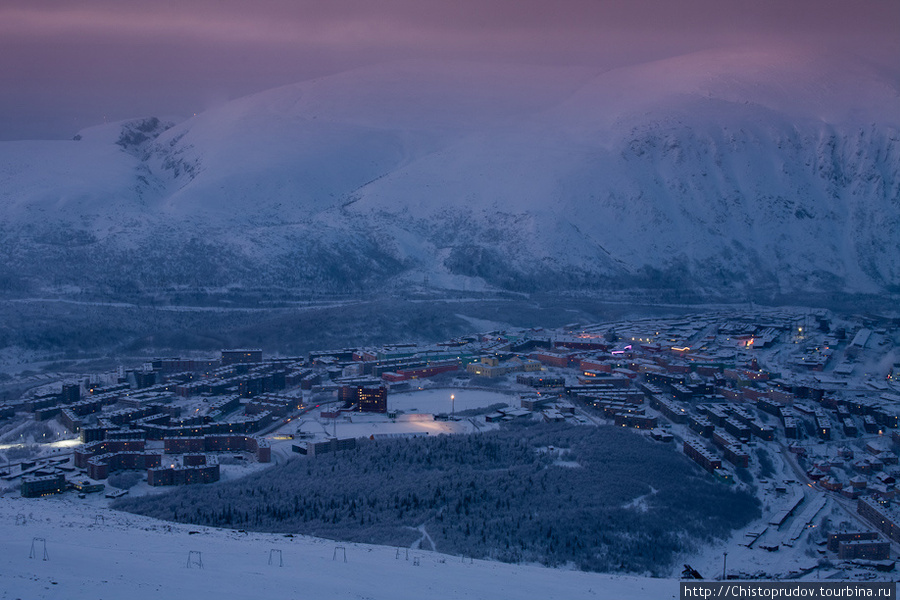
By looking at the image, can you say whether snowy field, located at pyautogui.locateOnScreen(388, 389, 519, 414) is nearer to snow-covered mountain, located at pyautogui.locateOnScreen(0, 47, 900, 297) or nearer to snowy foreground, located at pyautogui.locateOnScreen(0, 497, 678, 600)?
snowy foreground, located at pyautogui.locateOnScreen(0, 497, 678, 600)

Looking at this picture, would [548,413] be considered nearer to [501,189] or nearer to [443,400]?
[443,400]

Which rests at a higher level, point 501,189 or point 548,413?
point 501,189

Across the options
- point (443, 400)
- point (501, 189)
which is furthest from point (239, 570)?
point (501, 189)

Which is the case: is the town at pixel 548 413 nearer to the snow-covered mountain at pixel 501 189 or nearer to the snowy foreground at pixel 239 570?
the snowy foreground at pixel 239 570

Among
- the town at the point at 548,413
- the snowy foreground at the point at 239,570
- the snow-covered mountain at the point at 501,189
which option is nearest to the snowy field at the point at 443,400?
the town at the point at 548,413

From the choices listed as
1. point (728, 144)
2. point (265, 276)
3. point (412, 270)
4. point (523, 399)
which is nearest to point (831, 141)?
point (728, 144)

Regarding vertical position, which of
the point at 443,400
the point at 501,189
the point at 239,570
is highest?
the point at 501,189
